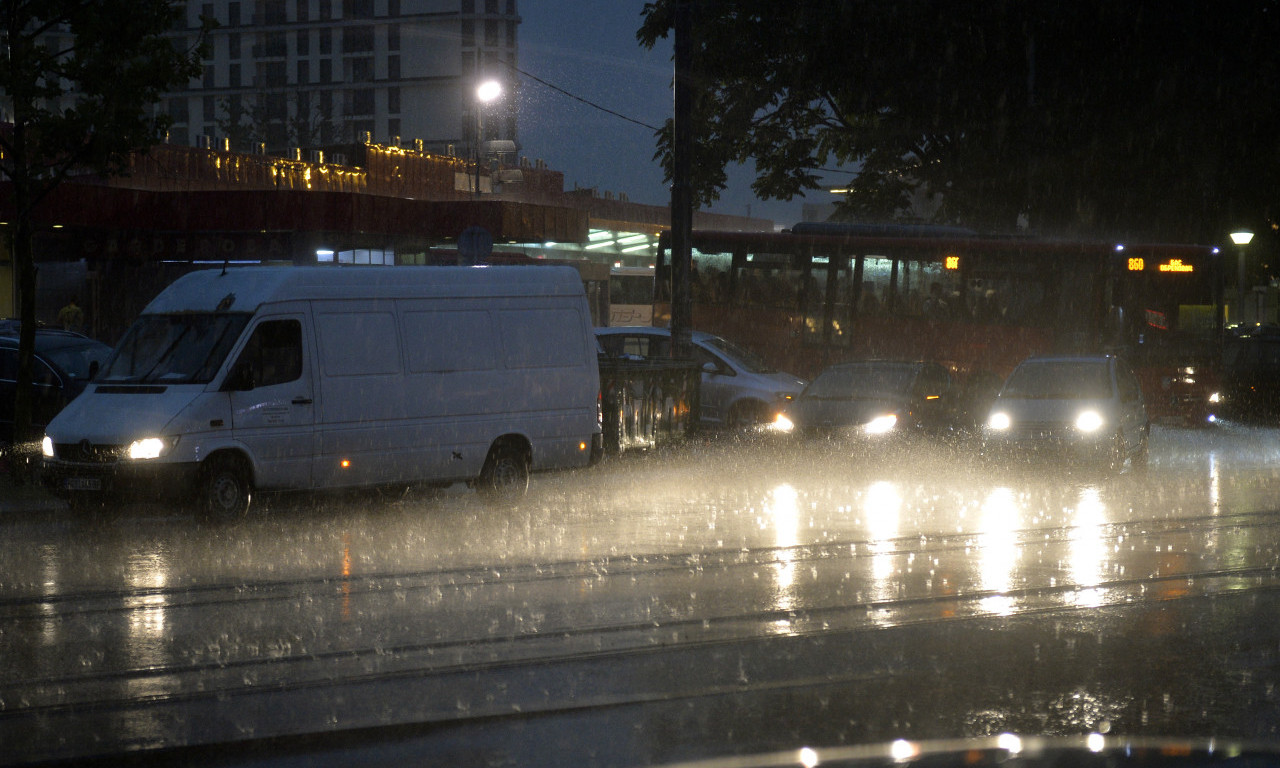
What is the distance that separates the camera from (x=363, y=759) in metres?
5.25

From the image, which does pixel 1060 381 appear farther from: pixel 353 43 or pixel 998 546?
pixel 353 43

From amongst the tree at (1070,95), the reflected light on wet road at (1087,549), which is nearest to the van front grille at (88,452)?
the reflected light on wet road at (1087,549)

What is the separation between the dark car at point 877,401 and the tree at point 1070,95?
11.0m

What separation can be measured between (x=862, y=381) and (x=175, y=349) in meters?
9.83

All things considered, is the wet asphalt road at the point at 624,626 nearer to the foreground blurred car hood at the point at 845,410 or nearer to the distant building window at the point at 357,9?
the foreground blurred car hood at the point at 845,410

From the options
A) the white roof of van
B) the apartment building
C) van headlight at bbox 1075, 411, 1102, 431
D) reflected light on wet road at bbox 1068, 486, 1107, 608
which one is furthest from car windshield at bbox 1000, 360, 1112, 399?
the apartment building

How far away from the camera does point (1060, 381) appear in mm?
17859

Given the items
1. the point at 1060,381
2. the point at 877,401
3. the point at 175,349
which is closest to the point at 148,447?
the point at 175,349

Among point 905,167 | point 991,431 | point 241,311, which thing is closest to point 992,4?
point 905,167

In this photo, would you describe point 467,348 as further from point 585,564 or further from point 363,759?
point 363,759

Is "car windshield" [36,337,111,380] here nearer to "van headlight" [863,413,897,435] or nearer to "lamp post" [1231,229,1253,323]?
"van headlight" [863,413,897,435]

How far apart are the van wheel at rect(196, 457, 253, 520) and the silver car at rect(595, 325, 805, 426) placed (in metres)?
9.58

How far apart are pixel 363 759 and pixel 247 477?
7.41 meters

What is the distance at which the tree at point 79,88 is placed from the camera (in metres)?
14.9
